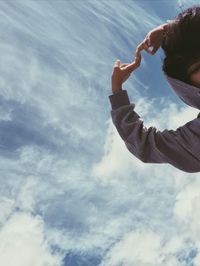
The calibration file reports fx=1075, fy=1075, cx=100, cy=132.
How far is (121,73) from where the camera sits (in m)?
7.93

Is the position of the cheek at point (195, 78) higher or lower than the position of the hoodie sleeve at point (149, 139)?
higher

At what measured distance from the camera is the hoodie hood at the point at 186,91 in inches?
301

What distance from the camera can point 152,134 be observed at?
781 cm

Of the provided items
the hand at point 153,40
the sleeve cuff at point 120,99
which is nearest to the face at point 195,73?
the hand at point 153,40

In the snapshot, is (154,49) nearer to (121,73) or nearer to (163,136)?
(121,73)

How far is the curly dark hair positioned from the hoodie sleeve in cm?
44

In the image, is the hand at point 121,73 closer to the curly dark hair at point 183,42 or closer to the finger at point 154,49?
the finger at point 154,49

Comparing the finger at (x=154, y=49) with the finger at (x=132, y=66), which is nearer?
the finger at (x=154, y=49)

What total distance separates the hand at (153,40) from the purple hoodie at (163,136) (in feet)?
0.81

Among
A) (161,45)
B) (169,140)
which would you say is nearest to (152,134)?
(169,140)

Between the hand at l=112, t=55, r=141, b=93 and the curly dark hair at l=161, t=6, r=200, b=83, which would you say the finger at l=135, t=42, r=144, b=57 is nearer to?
the hand at l=112, t=55, r=141, b=93

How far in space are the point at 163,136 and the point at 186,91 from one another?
0.38 m

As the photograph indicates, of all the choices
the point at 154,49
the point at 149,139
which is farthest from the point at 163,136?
the point at 154,49

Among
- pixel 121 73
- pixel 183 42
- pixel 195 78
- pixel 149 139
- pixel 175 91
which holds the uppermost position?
pixel 183 42
